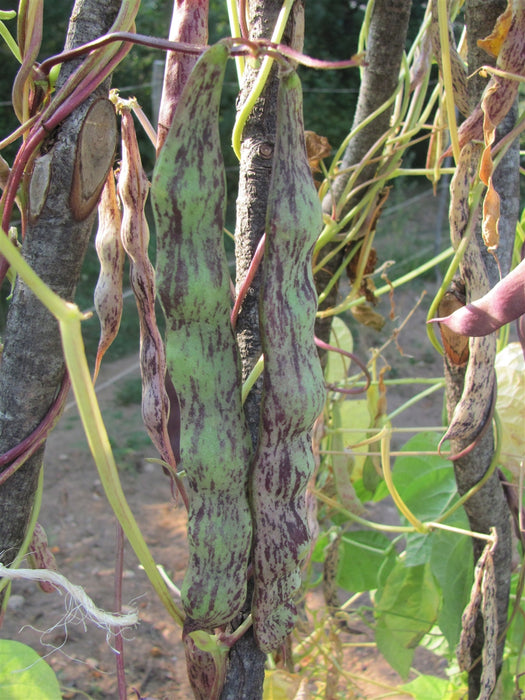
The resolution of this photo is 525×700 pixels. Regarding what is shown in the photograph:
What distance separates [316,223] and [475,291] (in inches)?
9.8

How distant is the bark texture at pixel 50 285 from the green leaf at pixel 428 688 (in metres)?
0.75

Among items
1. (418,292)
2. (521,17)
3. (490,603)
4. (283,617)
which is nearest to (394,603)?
(490,603)

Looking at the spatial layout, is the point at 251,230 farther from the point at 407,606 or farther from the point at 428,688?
the point at 428,688

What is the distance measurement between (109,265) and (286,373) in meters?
0.23

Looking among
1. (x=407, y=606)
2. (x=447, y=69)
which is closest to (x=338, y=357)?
(x=407, y=606)

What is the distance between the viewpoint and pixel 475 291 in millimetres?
603

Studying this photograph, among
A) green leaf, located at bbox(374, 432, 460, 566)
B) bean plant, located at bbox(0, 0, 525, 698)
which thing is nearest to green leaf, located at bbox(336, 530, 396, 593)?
green leaf, located at bbox(374, 432, 460, 566)

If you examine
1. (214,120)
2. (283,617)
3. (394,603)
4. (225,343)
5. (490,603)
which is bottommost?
(394,603)

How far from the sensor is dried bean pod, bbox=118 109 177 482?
531 mm

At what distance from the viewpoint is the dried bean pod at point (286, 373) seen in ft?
1.34

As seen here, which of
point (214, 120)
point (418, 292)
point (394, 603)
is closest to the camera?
point (214, 120)

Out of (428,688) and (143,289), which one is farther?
(428,688)

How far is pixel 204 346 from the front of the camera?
0.43m

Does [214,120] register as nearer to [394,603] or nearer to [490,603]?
[490,603]
